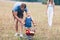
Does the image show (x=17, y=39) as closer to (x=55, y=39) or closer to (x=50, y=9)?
(x=55, y=39)

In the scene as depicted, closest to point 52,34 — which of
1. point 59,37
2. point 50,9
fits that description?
point 59,37

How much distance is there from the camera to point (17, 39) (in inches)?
398

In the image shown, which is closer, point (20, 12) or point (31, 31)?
point (31, 31)

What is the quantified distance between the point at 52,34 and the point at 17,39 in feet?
7.42

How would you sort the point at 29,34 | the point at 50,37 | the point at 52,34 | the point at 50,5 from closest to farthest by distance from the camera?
the point at 29,34, the point at 50,37, the point at 52,34, the point at 50,5

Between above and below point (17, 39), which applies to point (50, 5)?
above

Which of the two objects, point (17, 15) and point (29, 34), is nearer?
point (29, 34)

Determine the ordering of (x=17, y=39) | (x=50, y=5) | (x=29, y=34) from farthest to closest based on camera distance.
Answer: (x=50, y=5) → (x=17, y=39) → (x=29, y=34)

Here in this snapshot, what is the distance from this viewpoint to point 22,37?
10.4 metres

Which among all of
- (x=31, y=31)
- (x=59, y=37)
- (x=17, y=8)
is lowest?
(x=59, y=37)

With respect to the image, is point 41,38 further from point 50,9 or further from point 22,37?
point 50,9

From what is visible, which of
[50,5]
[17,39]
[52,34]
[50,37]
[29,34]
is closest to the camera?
[29,34]

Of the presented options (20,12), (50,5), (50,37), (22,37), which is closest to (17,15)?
(20,12)

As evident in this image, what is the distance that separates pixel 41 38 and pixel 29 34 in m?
1.66
